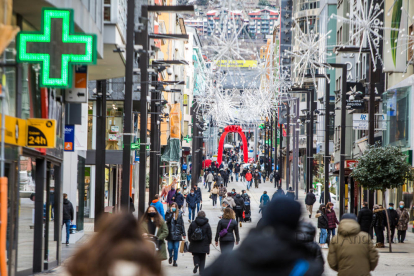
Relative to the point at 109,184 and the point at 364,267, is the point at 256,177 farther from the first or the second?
the point at 364,267

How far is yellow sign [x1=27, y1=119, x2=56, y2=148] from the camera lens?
12.8 meters

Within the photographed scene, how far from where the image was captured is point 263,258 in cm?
427

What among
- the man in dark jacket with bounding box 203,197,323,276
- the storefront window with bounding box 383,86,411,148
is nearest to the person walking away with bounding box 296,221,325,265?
the man in dark jacket with bounding box 203,197,323,276

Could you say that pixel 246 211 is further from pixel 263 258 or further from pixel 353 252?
pixel 263 258

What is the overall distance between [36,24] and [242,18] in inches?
243

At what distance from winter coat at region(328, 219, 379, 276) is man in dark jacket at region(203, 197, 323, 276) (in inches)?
187

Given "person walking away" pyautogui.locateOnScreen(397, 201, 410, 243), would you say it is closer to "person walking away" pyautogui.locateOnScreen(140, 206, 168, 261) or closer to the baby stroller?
the baby stroller

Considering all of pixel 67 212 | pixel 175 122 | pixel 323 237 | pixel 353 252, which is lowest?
pixel 323 237

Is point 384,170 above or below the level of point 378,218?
above

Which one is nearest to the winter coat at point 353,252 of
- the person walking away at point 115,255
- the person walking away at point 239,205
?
the person walking away at point 115,255

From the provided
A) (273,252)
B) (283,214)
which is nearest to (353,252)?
(283,214)

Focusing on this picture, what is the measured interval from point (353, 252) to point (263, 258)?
5.28 meters

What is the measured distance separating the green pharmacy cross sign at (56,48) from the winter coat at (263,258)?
826 centimetres

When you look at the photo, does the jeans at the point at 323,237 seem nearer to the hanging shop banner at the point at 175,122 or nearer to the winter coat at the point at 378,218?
the winter coat at the point at 378,218
